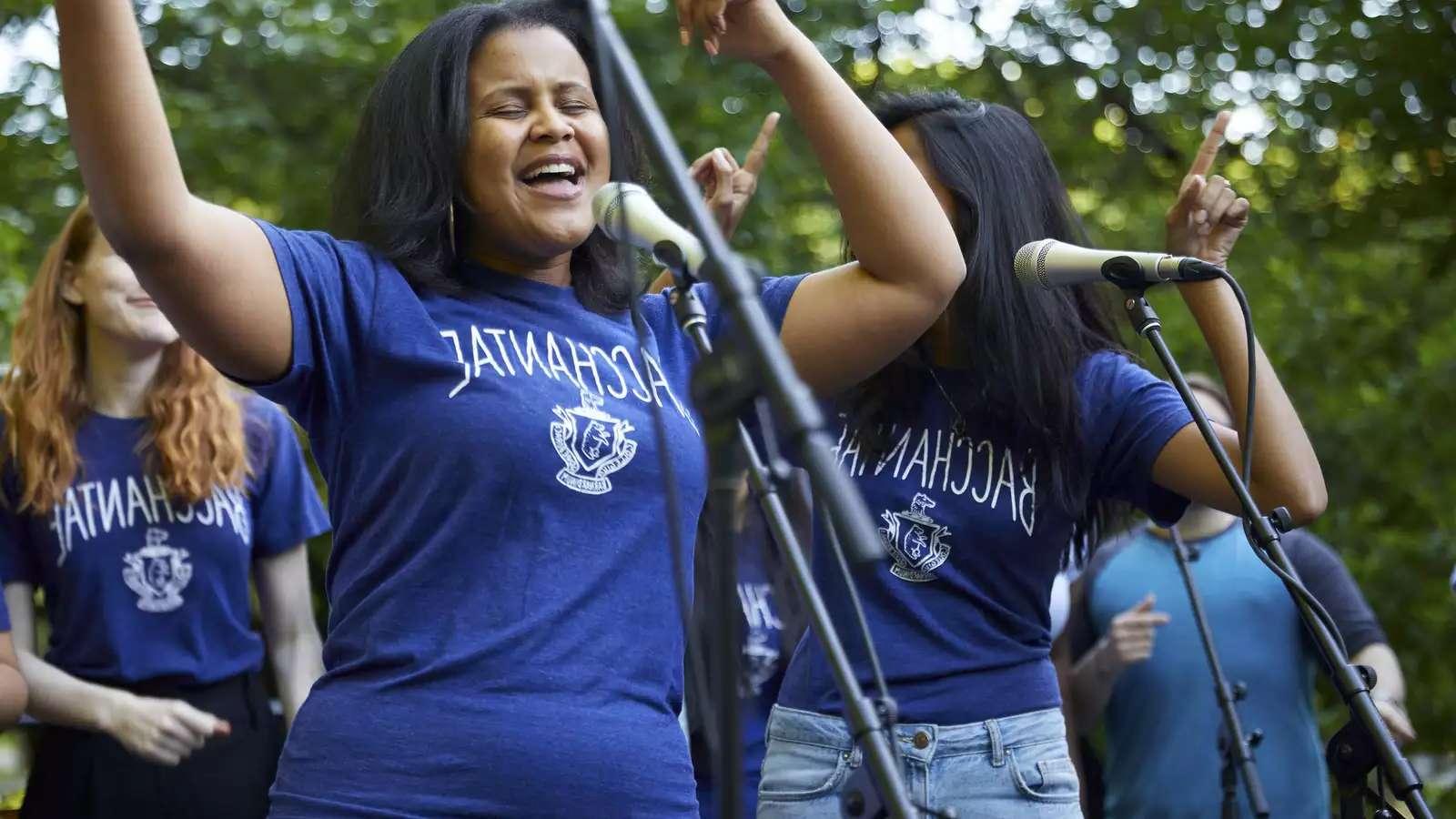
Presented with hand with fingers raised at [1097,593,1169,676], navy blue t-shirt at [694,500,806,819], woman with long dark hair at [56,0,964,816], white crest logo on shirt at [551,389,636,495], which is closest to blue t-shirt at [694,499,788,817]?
navy blue t-shirt at [694,500,806,819]

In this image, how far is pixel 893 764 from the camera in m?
1.66

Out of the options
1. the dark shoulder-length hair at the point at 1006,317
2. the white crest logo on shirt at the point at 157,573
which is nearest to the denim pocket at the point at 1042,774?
the dark shoulder-length hair at the point at 1006,317

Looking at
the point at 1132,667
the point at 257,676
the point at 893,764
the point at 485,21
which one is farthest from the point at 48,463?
the point at 1132,667

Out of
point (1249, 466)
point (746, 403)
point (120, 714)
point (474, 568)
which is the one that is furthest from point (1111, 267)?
point (120, 714)

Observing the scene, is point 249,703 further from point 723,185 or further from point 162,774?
point 723,185

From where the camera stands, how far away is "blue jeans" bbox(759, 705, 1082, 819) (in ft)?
8.78

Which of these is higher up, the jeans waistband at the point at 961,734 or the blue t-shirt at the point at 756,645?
the jeans waistband at the point at 961,734

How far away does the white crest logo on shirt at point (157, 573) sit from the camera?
134 inches

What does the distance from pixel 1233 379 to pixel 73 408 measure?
2374 millimetres

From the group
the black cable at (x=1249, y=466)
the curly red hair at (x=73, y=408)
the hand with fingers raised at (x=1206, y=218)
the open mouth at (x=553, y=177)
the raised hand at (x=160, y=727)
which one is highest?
the open mouth at (x=553, y=177)

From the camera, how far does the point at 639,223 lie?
1.87 meters

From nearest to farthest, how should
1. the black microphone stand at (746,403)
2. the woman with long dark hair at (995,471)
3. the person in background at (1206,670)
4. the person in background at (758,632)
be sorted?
the black microphone stand at (746,403), the woman with long dark hair at (995,471), the person in background at (758,632), the person in background at (1206,670)

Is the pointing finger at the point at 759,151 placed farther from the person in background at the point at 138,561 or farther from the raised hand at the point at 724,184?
the person in background at the point at 138,561

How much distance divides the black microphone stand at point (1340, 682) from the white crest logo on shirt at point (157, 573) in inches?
79.6
